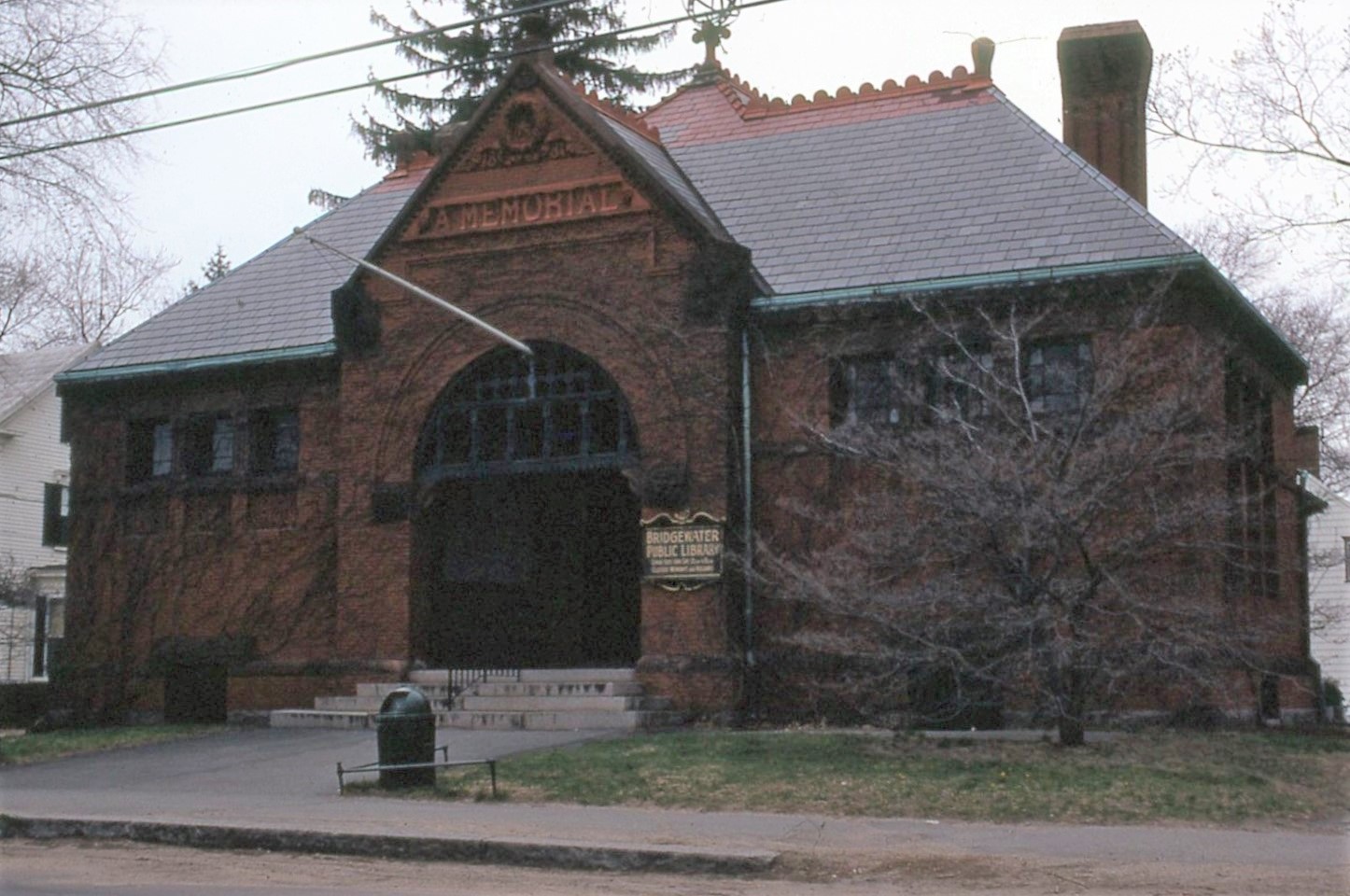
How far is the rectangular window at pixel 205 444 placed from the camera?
2714 centimetres

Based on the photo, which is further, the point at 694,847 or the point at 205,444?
the point at 205,444

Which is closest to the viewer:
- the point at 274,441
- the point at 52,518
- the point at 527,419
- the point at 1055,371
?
the point at 1055,371

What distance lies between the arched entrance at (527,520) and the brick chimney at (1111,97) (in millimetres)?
8473

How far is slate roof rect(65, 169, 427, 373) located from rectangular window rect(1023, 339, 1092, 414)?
35.0 feet

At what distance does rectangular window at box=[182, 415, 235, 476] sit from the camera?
27141 millimetres

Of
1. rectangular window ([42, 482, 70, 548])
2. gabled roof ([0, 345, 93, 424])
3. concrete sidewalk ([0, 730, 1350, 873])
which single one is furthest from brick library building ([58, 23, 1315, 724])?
rectangular window ([42, 482, 70, 548])

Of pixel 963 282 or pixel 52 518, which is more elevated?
pixel 963 282

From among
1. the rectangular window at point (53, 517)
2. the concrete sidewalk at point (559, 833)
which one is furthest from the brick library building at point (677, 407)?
the rectangular window at point (53, 517)

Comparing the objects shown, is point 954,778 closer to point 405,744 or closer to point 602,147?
point 405,744

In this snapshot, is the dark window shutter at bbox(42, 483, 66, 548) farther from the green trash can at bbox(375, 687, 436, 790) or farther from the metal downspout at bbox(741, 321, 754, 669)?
the green trash can at bbox(375, 687, 436, 790)

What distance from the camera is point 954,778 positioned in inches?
596

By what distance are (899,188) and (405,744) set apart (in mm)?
12309

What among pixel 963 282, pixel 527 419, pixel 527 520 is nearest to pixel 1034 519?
pixel 963 282

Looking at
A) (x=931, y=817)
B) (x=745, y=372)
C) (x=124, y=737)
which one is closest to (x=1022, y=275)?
(x=745, y=372)
